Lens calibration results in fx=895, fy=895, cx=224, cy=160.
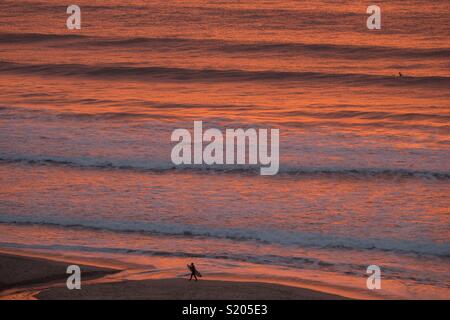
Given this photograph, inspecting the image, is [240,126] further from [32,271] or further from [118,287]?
[118,287]

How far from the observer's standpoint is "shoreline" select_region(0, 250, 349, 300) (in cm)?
977

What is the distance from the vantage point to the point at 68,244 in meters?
12.0

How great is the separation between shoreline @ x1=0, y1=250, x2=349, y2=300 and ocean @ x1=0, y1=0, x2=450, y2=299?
0.48 metres

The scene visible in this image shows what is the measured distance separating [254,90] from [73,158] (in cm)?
837

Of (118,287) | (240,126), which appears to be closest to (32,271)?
(118,287)

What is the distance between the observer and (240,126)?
19016 millimetres

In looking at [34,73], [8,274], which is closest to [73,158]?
[8,274]

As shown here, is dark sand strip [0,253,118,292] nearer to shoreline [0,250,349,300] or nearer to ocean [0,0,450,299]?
shoreline [0,250,349,300]

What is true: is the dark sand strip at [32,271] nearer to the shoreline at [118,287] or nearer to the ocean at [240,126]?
the shoreline at [118,287]

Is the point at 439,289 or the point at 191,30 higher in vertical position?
the point at 191,30

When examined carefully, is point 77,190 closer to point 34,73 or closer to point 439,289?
point 439,289

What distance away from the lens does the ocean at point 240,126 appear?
11.9 meters

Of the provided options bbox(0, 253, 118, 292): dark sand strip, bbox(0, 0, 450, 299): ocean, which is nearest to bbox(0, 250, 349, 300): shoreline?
bbox(0, 253, 118, 292): dark sand strip

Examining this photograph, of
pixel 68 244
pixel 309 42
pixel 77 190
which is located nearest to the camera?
pixel 68 244
